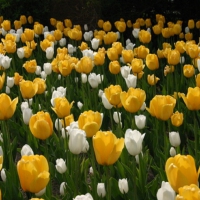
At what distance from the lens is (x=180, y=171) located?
1.62 metres

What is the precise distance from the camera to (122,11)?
800 cm

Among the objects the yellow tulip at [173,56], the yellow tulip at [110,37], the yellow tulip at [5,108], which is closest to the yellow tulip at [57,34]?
the yellow tulip at [110,37]

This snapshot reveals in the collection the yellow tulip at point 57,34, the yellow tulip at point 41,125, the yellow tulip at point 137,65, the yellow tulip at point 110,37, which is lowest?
the yellow tulip at point 41,125

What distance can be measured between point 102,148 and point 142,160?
0.84m

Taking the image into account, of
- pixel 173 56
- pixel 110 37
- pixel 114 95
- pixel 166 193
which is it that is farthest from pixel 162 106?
pixel 110 37

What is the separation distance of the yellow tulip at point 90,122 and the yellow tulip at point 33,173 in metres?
0.41

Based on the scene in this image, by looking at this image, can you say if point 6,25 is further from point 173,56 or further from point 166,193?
point 166,193

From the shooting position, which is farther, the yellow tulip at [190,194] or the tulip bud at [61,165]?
the tulip bud at [61,165]

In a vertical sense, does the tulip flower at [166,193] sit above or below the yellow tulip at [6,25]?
below

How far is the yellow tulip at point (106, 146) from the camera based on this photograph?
194cm

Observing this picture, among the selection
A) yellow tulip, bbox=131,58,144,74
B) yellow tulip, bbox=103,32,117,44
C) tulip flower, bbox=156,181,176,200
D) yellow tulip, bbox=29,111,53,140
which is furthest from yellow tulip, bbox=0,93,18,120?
yellow tulip, bbox=103,32,117,44

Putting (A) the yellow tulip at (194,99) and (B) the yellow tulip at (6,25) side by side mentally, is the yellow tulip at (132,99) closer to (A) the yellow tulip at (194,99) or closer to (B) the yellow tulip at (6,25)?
(A) the yellow tulip at (194,99)

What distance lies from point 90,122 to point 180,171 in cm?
73

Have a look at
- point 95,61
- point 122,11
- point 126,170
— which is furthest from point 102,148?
point 122,11
